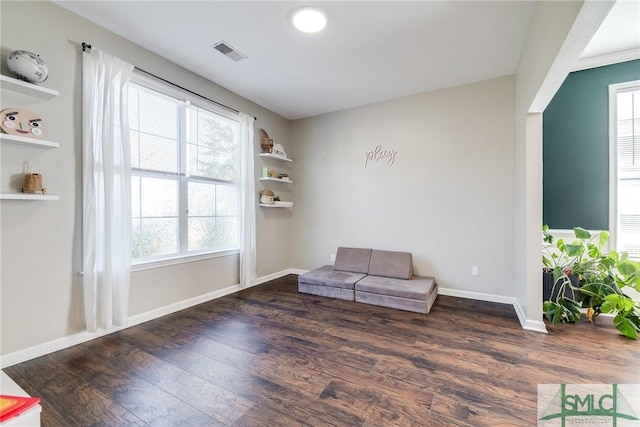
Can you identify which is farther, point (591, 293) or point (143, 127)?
point (143, 127)

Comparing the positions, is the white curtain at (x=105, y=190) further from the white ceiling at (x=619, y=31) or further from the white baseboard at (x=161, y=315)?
the white ceiling at (x=619, y=31)

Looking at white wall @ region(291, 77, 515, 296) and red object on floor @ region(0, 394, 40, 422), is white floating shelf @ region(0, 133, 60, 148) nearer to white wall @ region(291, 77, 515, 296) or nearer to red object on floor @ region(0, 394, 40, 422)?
red object on floor @ region(0, 394, 40, 422)

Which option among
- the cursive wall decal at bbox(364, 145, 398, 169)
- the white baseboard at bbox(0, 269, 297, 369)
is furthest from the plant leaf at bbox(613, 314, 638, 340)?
the white baseboard at bbox(0, 269, 297, 369)

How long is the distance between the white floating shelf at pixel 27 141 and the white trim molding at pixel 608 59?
5.19 m

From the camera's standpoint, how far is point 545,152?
332 cm

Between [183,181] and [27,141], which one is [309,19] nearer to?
[183,181]

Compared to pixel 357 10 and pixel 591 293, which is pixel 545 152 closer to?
pixel 591 293

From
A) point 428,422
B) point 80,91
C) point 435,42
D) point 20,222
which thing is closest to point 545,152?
point 435,42

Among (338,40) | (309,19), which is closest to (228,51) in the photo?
(309,19)

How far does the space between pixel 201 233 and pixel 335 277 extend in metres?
1.88

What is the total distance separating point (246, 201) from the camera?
375 cm

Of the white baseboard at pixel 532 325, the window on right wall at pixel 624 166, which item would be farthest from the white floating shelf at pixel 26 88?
the window on right wall at pixel 624 166

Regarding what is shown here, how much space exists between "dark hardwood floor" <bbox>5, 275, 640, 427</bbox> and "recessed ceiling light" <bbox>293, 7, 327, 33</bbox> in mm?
2794

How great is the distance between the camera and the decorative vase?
72.8 inches
